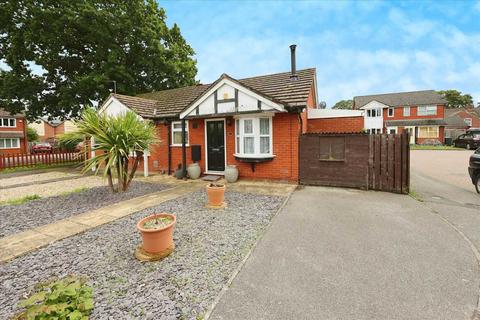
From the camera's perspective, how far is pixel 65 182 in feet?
34.1

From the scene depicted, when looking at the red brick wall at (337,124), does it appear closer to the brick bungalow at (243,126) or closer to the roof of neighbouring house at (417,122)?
the brick bungalow at (243,126)

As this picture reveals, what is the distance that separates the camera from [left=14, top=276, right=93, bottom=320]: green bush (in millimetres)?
2150

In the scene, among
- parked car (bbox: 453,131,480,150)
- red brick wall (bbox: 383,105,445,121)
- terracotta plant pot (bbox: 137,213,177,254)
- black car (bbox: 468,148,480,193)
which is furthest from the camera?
red brick wall (bbox: 383,105,445,121)

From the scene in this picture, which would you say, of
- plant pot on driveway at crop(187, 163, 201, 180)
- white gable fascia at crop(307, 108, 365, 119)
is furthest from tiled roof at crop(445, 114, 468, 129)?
plant pot on driveway at crop(187, 163, 201, 180)

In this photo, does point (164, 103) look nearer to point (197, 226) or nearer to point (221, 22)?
point (221, 22)

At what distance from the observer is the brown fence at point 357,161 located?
7.40 meters

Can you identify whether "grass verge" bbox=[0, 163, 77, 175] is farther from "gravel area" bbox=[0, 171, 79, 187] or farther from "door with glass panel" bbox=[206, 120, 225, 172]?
"door with glass panel" bbox=[206, 120, 225, 172]

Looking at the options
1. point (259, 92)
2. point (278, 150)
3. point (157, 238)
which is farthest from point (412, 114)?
point (157, 238)

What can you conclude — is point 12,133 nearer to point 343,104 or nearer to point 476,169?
point 476,169

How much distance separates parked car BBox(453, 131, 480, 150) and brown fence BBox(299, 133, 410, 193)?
1120 inches

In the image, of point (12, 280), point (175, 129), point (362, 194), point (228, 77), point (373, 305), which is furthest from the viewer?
point (175, 129)

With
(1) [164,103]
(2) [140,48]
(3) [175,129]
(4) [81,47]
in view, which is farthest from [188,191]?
(4) [81,47]

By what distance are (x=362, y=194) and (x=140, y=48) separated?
21.2 meters

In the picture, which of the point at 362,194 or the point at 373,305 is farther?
the point at 362,194
